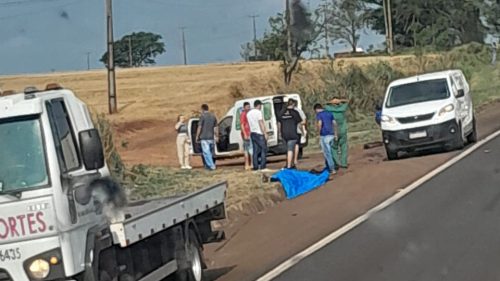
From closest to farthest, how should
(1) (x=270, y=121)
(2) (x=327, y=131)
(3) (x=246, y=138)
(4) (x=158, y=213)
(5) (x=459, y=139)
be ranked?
(4) (x=158, y=213) < (2) (x=327, y=131) < (5) (x=459, y=139) < (3) (x=246, y=138) < (1) (x=270, y=121)

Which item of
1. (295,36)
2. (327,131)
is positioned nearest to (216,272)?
(327,131)

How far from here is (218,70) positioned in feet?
259

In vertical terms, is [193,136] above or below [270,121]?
below

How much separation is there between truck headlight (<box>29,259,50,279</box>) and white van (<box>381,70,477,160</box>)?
18.1m

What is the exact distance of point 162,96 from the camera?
199 ft

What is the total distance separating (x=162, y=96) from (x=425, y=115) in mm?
35519

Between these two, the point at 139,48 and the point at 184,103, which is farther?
the point at 139,48

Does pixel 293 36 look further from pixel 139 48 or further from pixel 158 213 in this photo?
pixel 139 48

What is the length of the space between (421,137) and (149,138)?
20870mm

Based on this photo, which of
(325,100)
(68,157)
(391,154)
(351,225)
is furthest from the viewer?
(325,100)

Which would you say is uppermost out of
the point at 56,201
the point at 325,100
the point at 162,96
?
the point at 162,96

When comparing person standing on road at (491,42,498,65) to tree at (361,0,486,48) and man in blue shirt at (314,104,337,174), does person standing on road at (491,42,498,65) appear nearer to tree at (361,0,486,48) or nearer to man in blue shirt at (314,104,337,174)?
tree at (361,0,486,48)

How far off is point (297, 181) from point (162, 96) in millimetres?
39168

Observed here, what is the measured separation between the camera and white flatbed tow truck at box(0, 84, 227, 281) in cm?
891
